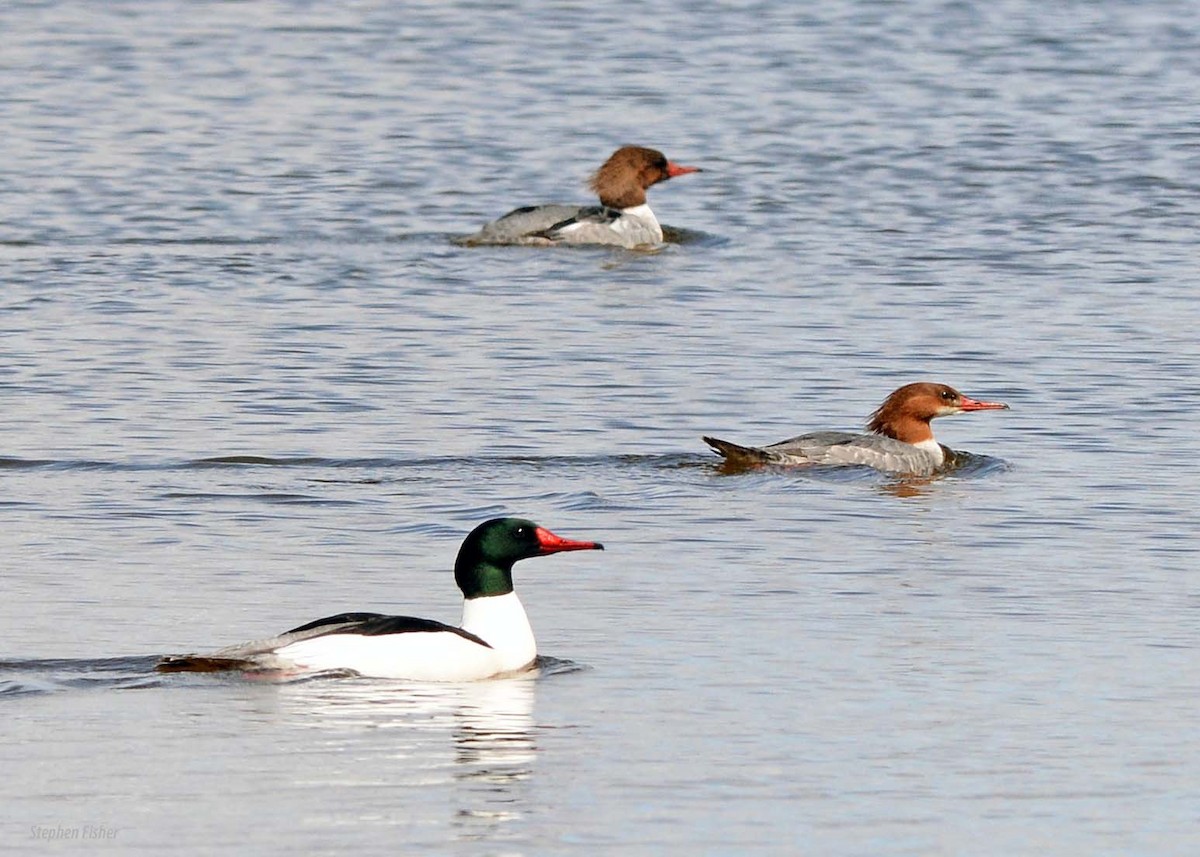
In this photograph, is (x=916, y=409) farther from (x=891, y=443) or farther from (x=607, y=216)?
(x=607, y=216)

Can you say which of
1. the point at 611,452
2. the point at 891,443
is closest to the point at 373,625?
the point at 611,452

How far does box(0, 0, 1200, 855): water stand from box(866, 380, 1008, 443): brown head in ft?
1.14

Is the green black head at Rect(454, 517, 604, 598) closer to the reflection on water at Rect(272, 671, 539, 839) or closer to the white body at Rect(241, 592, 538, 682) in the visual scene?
the white body at Rect(241, 592, 538, 682)

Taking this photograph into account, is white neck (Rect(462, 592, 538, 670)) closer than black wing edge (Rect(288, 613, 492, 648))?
No

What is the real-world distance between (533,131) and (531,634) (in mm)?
18216

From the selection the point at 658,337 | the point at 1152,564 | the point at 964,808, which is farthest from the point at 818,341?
the point at 964,808

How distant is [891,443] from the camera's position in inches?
556

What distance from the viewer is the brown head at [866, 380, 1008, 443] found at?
47.2ft

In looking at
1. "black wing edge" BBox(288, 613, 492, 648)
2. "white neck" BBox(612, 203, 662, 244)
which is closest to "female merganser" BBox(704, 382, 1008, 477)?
"black wing edge" BBox(288, 613, 492, 648)

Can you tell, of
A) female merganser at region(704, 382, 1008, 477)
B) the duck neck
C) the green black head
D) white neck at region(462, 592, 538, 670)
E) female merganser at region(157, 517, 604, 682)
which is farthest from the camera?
the duck neck

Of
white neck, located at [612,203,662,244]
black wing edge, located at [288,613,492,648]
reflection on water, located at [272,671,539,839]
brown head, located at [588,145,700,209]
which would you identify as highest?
black wing edge, located at [288,613,492,648]

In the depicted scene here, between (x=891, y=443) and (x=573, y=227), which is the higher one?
(x=891, y=443)

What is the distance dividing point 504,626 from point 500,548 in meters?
0.40

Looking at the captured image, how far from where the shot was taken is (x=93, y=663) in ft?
30.6
